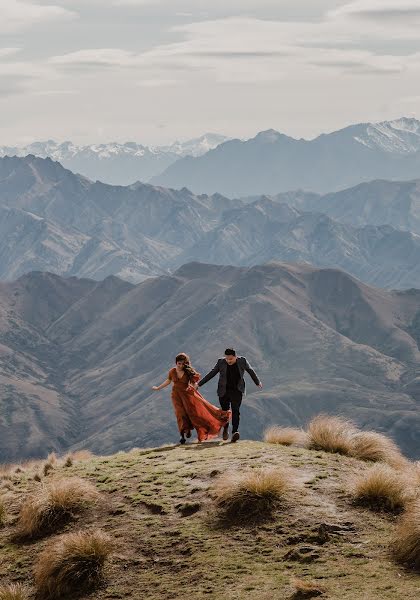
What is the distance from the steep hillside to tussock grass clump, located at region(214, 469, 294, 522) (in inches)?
9.1

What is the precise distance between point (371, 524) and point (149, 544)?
163 inches

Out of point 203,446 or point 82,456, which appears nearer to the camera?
point 203,446

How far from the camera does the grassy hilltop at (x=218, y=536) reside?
13.6 m

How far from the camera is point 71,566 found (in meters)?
14.5

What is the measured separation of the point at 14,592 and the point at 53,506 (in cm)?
294

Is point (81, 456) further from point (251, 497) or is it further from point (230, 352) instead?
point (251, 497)

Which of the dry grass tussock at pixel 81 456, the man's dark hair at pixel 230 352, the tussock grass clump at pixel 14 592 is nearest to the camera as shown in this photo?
the tussock grass clump at pixel 14 592

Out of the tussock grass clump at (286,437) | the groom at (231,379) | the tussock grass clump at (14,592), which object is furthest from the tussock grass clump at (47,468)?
the tussock grass clump at (14,592)

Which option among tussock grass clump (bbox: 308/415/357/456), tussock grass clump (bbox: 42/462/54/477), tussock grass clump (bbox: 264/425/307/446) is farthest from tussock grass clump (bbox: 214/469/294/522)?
tussock grass clump (bbox: 42/462/54/477)

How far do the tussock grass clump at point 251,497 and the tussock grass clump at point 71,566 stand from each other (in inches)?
101

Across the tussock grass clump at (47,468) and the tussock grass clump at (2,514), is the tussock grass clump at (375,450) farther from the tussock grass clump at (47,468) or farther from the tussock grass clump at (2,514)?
the tussock grass clump at (2,514)

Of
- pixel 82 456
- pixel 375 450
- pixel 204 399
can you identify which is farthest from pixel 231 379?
pixel 82 456

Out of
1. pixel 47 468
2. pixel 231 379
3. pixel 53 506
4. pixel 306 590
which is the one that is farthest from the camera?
pixel 231 379

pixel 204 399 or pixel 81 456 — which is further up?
pixel 204 399
